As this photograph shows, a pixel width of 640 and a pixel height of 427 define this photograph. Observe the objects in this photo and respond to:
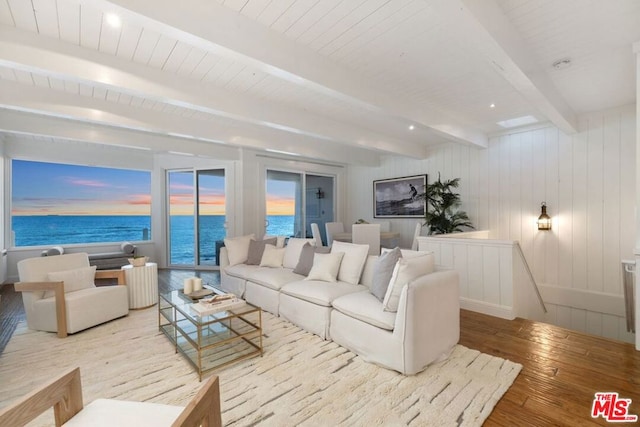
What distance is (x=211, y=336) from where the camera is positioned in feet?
8.97

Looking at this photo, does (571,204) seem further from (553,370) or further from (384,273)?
(384,273)

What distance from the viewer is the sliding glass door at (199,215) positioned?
6.30 m

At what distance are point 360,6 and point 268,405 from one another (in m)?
2.73

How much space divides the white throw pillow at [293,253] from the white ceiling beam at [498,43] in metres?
2.90

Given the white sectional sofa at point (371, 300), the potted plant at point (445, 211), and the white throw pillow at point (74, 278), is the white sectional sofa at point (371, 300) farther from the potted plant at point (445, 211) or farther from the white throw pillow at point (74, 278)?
the potted plant at point (445, 211)

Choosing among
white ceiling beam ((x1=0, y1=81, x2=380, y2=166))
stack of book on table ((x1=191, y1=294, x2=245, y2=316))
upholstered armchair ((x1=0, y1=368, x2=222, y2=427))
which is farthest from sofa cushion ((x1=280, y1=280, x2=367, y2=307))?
white ceiling beam ((x1=0, y1=81, x2=380, y2=166))

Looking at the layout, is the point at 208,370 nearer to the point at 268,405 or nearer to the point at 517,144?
the point at 268,405

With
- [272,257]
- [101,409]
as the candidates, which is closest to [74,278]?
[272,257]

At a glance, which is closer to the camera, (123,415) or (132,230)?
(123,415)

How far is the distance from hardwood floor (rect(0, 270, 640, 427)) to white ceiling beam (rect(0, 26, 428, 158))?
3.14 m

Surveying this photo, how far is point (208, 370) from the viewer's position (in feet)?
7.44

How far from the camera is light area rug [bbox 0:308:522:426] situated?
1811 millimetres

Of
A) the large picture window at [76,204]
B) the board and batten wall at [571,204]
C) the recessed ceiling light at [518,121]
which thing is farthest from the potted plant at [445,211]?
the large picture window at [76,204]

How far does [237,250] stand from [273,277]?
47.9 inches
